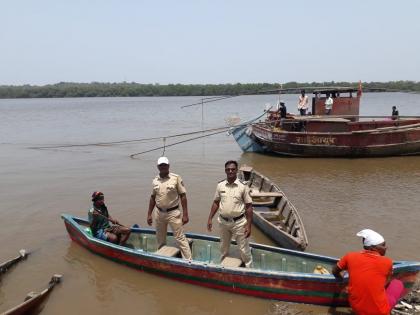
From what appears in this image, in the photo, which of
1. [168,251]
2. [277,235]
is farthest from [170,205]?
[277,235]

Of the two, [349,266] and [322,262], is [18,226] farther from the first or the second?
[349,266]

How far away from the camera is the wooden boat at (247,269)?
5.41 metres

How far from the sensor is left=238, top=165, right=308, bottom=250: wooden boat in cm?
717

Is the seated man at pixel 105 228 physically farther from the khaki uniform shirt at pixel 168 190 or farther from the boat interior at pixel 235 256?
the khaki uniform shirt at pixel 168 190

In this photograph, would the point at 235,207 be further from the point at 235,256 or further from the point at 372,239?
the point at 372,239

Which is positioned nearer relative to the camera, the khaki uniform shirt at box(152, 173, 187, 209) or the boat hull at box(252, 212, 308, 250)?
the khaki uniform shirt at box(152, 173, 187, 209)

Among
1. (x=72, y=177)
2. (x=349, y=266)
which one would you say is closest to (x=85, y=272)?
(x=349, y=266)

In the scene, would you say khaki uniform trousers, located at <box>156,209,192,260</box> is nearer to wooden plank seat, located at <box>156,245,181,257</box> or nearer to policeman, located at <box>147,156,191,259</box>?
policeman, located at <box>147,156,191,259</box>

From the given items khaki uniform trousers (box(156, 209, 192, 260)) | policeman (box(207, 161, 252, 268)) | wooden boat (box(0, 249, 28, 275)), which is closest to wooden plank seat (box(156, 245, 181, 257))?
khaki uniform trousers (box(156, 209, 192, 260))

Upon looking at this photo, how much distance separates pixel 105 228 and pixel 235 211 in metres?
2.78

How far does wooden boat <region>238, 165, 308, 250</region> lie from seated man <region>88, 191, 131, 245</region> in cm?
268

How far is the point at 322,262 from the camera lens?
6.03 m

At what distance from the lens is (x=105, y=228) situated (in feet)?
24.5

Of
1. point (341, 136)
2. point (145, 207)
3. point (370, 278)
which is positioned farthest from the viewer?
point (341, 136)
